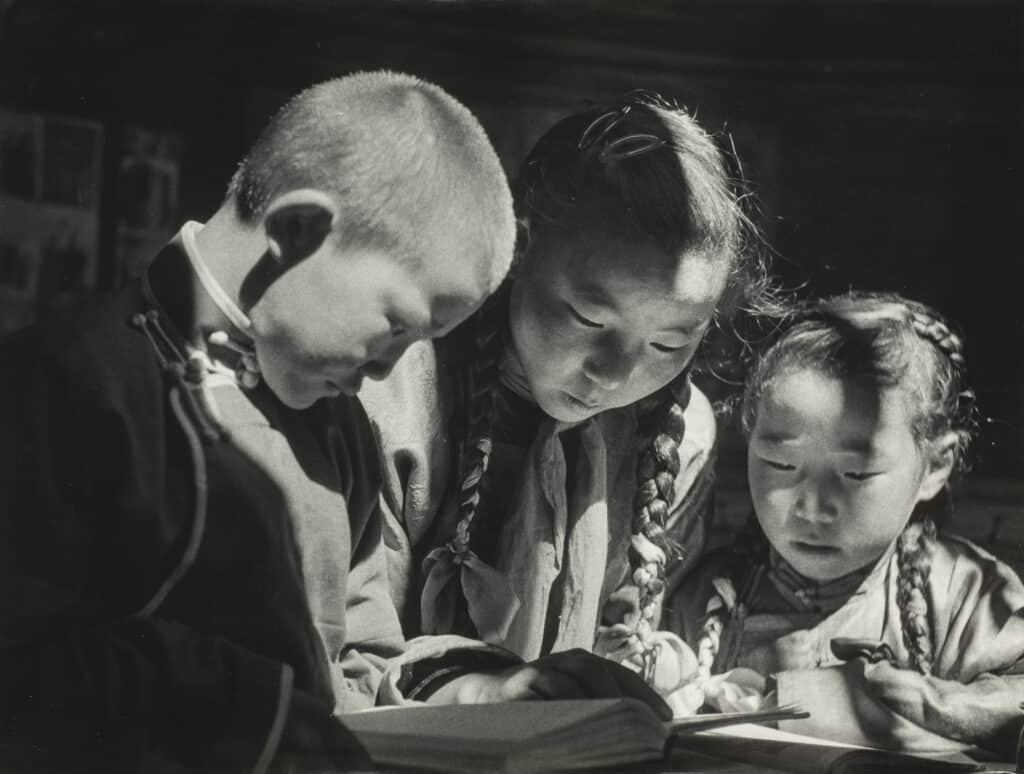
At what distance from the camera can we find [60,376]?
2.44 meters

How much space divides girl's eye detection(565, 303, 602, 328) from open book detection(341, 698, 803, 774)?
0.66 meters

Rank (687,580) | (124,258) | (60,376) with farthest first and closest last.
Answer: (687,580) < (124,258) < (60,376)

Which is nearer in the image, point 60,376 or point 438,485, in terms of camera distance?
point 60,376

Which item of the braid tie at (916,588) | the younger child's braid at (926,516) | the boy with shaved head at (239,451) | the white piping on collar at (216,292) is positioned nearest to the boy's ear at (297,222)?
the boy with shaved head at (239,451)

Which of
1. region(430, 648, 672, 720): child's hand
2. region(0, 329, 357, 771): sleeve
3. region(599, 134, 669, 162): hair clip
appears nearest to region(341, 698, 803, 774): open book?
region(430, 648, 672, 720): child's hand

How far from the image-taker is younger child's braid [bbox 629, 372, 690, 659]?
2871mm

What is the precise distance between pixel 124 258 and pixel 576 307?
79 centimetres

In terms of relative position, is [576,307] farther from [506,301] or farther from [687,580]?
[687,580]

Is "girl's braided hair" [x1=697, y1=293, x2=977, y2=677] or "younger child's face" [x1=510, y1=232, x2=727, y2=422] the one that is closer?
"younger child's face" [x1=510, y1=232, x2=727, y2=422]

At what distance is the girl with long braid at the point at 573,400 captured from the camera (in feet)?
8.99

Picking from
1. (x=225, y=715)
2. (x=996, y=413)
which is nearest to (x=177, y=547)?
(x=225, y=715)

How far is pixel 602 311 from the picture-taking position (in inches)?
108

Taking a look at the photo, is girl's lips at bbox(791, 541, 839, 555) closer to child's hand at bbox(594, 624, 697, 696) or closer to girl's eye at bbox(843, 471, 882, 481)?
girl's eye at bbox(843, 471, 882, 481)

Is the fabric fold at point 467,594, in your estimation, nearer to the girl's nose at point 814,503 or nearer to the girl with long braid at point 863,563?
the girl with long braid at point 863,563
